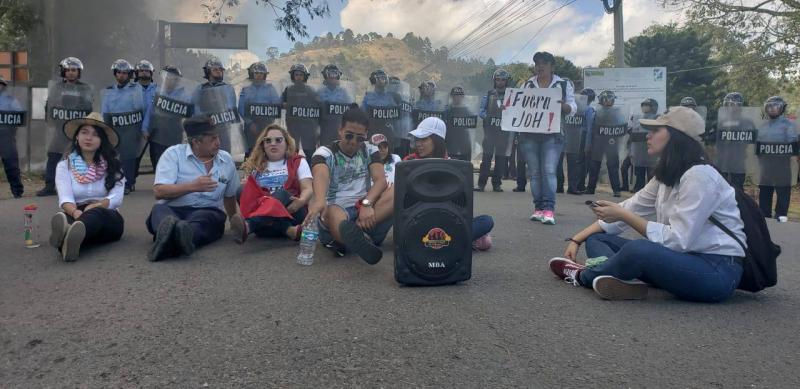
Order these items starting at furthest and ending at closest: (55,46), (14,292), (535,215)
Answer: (55,46), (535,215), (14,292)

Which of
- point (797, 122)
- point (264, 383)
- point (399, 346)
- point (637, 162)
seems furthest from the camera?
point (637, 162)

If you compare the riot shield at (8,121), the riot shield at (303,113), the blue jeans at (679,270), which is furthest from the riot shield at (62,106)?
the blue jeans at (679,270)

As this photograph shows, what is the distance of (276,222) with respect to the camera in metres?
6.02

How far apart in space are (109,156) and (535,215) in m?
4.82

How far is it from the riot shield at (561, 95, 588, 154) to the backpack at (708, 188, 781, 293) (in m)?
8.85

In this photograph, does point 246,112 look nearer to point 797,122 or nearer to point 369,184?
point 369,184

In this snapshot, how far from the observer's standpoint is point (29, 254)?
5305mm

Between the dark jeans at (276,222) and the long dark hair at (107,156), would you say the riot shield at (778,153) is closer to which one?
the dark jeans at (276,222)

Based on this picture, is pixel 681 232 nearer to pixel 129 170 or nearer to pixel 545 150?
pixel 545 150

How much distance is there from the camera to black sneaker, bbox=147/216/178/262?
489 centimetres

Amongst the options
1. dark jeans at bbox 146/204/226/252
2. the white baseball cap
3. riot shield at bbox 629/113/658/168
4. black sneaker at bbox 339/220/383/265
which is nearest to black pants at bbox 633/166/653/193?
riot shield at bbox 629/113/658/168

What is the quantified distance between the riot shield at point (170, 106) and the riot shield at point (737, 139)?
27.9ft

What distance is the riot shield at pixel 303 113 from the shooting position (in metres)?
10.4

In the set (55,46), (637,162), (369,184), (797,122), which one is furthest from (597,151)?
(55,46)
